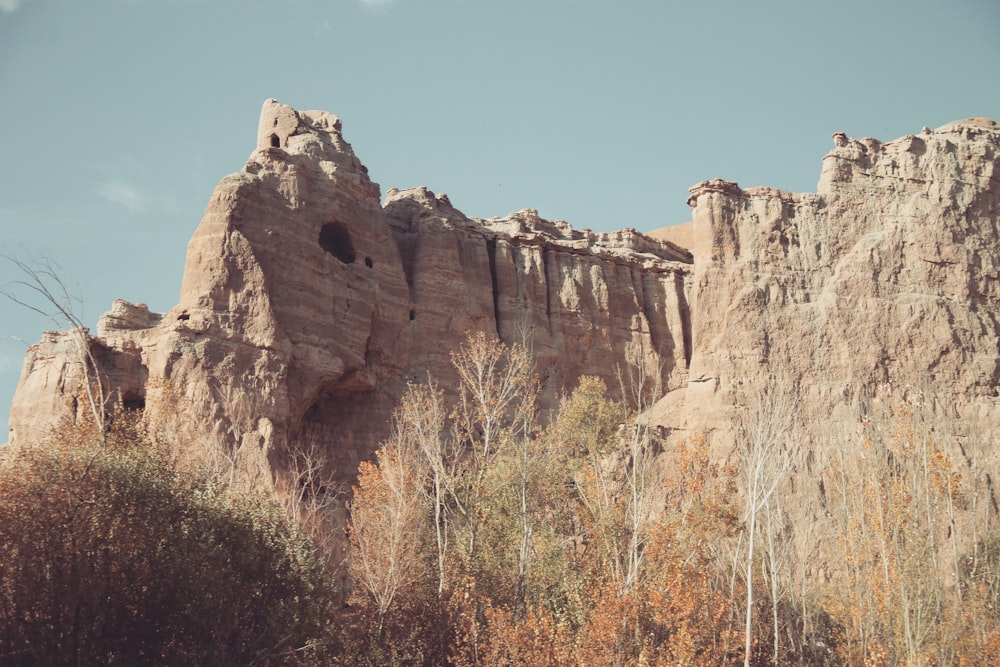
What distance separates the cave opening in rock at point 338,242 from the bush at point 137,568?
1750cm

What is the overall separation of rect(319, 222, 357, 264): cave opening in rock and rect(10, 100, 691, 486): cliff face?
3.1 inches

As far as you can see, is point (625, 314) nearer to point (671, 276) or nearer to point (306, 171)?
point (671, 276)

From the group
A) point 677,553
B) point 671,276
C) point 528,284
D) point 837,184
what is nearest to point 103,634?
point 677,553

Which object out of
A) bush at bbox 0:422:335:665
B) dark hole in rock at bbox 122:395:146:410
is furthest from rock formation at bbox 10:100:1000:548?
bush at bbox 0:422:335:665

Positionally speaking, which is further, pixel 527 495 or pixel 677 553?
pixel 527 495

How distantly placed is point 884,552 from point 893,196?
83.0 ft

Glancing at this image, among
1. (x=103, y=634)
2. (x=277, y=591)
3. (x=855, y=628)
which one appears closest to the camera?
(x=103, y=634)

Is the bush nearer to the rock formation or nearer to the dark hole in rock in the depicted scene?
the rock formation

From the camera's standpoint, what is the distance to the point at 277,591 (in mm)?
26312

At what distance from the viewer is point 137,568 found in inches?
930

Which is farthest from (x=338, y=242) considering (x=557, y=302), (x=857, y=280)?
(x=857, y=280)

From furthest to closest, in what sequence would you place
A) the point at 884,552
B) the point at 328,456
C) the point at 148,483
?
the point at 328,456
the point at 884,552
the point at 148,483

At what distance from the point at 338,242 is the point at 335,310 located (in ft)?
14.0

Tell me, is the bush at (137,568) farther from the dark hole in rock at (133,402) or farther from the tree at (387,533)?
the dark hole in rock at (133,402)
